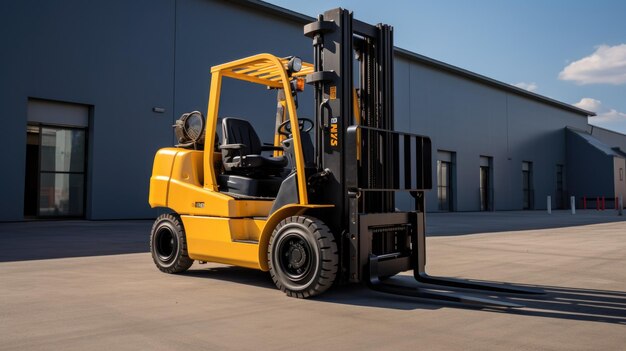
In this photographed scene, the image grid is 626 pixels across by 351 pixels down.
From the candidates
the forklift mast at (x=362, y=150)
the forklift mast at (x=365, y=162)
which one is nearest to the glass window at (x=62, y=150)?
the forklift mast at (x=362, y=150)

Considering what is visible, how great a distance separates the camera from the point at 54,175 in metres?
18.5

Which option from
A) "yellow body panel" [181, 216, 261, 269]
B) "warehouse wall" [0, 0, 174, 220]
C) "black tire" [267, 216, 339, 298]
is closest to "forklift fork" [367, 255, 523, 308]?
"black tire" [267, 216, 339, 298]

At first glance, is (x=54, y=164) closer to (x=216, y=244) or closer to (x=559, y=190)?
(x=216, y=244)

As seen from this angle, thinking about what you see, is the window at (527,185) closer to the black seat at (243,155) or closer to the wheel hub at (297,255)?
the black seat at (243,155)

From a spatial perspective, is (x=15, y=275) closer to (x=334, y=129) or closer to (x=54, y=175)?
(x=334, y=129)

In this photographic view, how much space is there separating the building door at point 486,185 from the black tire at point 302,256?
33.2m

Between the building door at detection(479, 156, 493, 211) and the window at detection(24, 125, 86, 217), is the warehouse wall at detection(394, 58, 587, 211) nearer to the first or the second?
the building door at detection(479, 156, 493, 211)

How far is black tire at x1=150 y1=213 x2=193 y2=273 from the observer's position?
7.02 metres

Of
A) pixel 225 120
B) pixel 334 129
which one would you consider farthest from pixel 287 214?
pixel 225 120

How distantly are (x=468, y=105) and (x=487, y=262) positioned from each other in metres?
29.0

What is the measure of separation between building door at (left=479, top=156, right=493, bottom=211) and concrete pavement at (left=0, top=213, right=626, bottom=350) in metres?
30.2

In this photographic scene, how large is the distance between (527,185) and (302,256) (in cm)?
4111

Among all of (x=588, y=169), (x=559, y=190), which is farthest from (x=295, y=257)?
(x=588, y=169)

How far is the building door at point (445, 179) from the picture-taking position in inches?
1321
